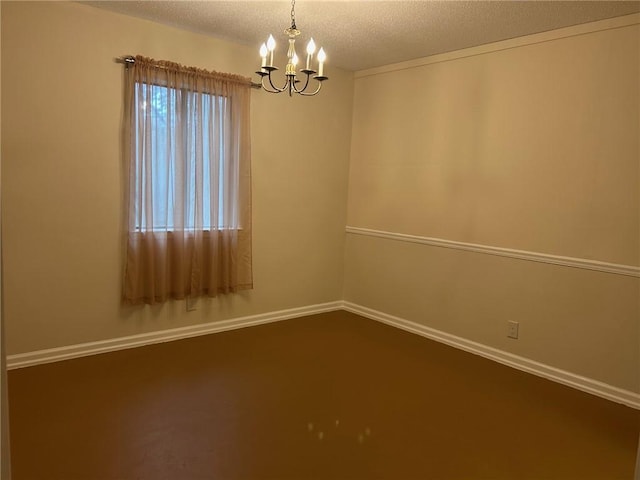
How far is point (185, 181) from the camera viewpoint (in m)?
3.73

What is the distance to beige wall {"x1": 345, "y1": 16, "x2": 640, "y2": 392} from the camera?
313 cm

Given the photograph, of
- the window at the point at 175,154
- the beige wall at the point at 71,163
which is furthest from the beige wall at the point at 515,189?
the window at the point at 175,154

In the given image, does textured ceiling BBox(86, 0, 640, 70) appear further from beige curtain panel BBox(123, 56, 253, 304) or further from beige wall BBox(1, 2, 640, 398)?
beige curtain panel BBox(123, 56, 253, 304)

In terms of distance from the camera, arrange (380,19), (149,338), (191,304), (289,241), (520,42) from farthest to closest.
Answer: (289,241) → (191,304) → (149,338) → (520,42) → (380,19)

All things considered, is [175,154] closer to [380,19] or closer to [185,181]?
[185,181]

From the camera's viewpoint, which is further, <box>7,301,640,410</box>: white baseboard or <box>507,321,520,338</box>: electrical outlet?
<box>507,321,520,338</box>: electrical outlet

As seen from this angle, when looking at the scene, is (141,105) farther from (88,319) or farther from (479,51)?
(479,51)

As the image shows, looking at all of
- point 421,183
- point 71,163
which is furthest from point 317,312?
point 71,163

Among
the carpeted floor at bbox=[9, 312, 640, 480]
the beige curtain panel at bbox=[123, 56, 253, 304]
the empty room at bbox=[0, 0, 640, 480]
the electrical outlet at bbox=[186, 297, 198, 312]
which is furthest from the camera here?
the electrical outlet at bbox=[186, 297, 198, 312]

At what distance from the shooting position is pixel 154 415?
107 inches

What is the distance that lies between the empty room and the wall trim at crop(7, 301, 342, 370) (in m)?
0.02

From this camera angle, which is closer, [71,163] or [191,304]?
[71,163]

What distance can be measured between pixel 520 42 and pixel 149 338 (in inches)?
138

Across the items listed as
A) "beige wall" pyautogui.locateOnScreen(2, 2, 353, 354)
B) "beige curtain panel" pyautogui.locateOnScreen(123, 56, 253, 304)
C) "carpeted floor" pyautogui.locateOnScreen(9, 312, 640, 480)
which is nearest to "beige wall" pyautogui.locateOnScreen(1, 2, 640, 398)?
"beige wall" pyautogui.locateOnScreen(2, 2, 353, 354)
